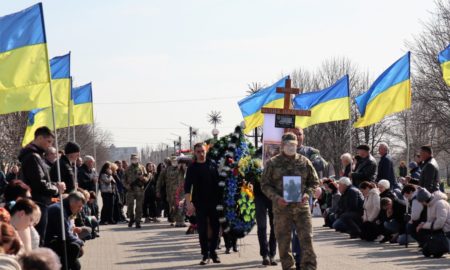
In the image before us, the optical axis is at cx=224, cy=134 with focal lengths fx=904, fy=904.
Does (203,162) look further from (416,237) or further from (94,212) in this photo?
(94,212)

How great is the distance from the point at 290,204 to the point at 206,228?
2.84m

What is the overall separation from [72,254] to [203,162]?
11.6 feet

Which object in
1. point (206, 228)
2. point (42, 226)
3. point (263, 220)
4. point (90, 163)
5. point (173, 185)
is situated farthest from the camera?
point (173, 185)

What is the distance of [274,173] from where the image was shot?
12.1m

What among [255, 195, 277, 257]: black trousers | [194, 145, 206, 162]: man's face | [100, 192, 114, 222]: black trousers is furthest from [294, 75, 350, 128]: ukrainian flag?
[255, 195, 277, 257]: black trousers

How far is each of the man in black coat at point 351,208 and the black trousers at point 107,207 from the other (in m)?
8.34

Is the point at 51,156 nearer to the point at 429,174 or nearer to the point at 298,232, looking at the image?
the point at 298,232

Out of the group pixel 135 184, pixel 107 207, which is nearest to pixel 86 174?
pixel 135 184

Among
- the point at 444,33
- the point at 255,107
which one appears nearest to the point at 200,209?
the point at 255,107

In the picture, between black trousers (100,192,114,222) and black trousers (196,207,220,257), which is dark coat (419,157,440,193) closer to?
black trousers (196,207,220,257)

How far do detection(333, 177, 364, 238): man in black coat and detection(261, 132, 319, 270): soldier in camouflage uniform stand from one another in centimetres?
781

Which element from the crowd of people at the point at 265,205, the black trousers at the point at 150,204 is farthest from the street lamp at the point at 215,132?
the black trousers at the point at 150,204

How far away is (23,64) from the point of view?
1215 centimetres

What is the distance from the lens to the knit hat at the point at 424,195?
1553 centimetres
